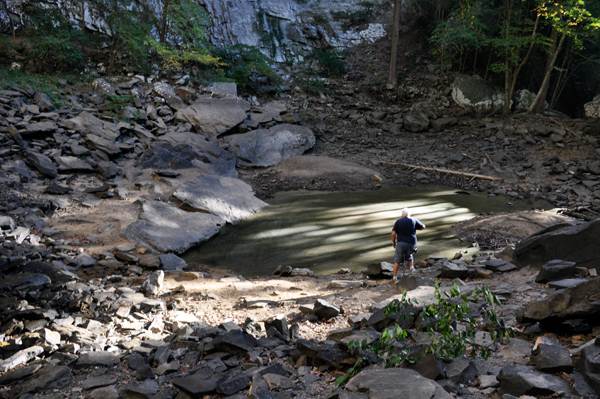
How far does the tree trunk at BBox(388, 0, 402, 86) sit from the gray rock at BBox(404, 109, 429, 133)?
11.8ft

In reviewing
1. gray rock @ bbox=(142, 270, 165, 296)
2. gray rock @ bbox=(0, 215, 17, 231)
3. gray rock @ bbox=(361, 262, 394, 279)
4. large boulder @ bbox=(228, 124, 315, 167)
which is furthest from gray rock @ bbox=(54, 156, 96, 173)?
gray rock @ bbox=(361, 262, 394, 279)

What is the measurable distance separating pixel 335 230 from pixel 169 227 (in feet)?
15.0

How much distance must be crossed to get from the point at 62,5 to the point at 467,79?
2163 cm

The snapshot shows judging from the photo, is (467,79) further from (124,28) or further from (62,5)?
(62,5)

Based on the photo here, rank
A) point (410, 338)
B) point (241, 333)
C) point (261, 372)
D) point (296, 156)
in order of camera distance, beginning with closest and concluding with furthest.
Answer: point (261, 372), point (410, 338), point (241, 333), point (296, 156)

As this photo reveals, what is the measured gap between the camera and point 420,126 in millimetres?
20141

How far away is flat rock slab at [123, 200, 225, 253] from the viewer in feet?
30.3

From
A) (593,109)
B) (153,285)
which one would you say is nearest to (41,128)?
(153,285)

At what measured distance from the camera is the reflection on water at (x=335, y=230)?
30.6 feet

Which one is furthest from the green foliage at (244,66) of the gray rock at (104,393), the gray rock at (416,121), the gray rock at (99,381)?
the gray rock at (104,393)

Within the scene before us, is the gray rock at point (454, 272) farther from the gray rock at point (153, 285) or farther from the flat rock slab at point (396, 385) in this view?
the gray rock at point (153, 285)

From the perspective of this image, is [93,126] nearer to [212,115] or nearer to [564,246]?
[212,115]

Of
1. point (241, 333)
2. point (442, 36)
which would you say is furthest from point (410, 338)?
point (442, 36)

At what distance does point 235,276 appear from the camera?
27.4 ft
